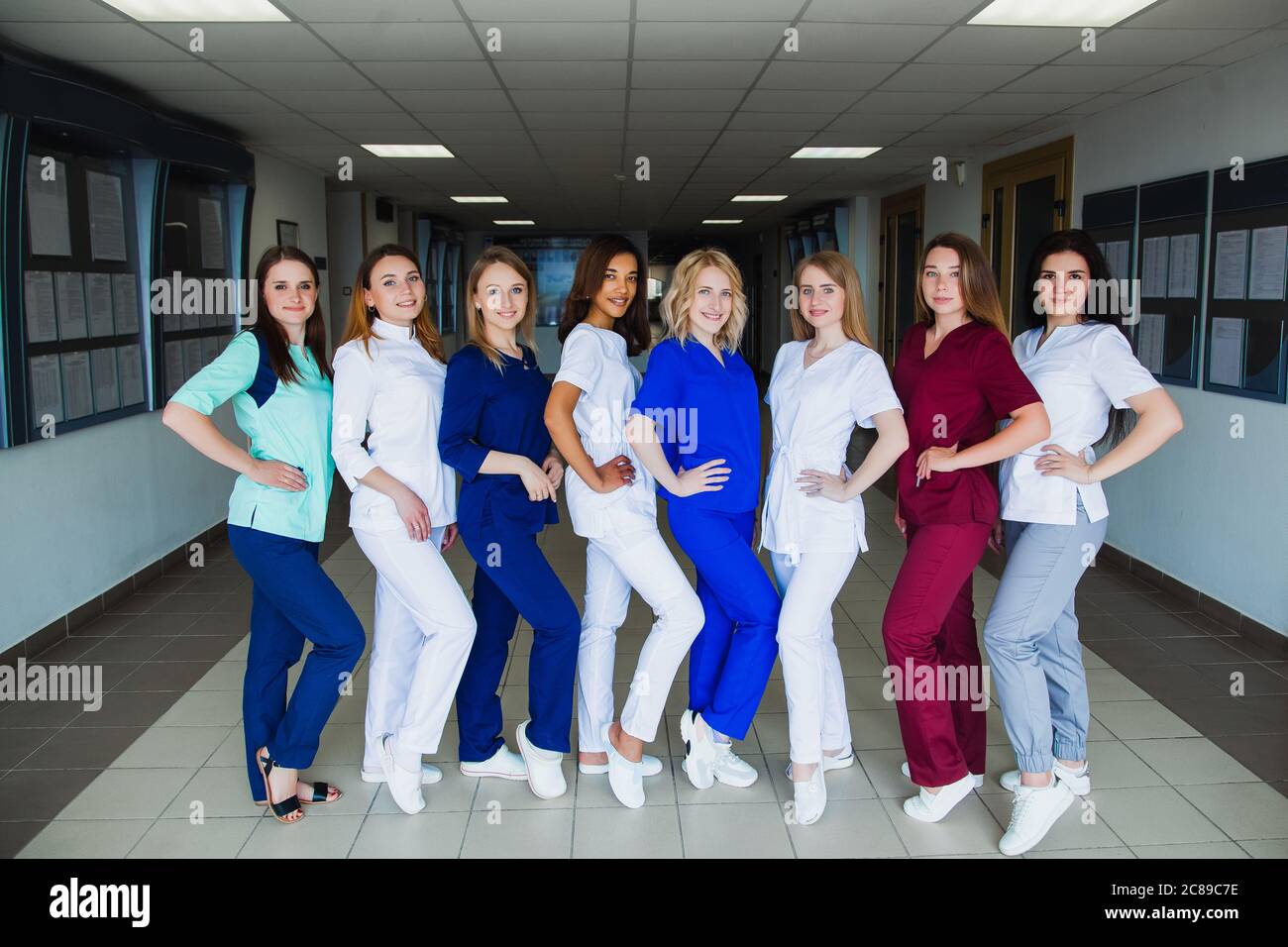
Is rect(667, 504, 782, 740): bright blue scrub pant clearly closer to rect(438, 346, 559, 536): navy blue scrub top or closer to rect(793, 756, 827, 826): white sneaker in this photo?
rect(793, 756, 827, 826): white sneaker

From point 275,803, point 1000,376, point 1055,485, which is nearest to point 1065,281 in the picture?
point 1000,376

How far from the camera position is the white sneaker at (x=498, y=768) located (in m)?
3.33

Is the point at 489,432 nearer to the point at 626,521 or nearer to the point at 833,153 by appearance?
the point at 626,521

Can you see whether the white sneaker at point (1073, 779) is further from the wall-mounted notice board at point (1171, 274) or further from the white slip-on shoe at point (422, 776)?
the wall-mounted notice board at point (1171, 274)

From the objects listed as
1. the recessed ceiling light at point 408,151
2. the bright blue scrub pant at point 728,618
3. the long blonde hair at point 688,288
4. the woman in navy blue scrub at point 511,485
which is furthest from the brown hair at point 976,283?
the recessed ceiling light at point 408,151

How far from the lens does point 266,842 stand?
2906 mm

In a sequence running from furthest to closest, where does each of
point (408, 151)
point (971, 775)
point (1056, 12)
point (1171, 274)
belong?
point (408, 151)
point (1171, 274)
point (1056, 12)
point (971, 775)

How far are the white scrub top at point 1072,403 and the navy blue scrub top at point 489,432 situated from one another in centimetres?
138

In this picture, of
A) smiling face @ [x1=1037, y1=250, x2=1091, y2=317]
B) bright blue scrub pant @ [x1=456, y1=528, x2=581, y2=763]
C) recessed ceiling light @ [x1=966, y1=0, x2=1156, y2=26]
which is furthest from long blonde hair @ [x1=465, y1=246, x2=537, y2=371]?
recessed ceiling light @ [x1=966, y1=0, x2=1156, y2=26]

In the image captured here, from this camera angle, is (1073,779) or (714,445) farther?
(1073,779)

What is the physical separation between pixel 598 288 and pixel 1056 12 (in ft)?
8.77

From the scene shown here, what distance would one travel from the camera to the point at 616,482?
294 centimetres
